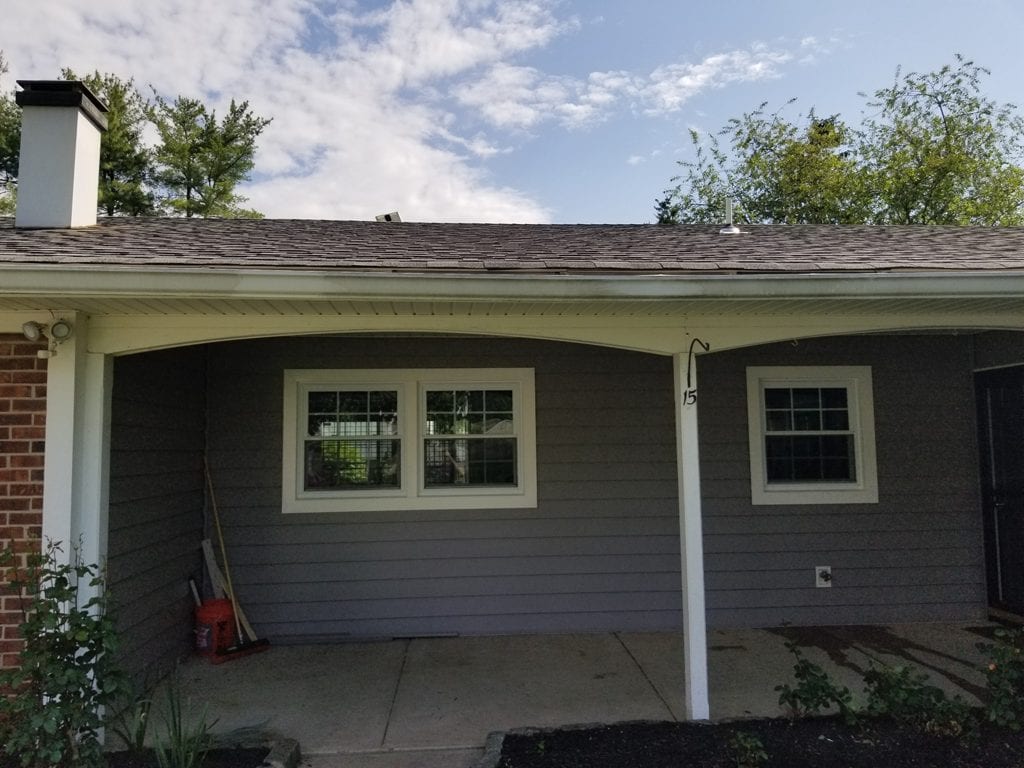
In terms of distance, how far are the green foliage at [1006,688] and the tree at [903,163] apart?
19.4 m

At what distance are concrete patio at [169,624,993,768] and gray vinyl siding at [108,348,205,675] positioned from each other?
0.47m

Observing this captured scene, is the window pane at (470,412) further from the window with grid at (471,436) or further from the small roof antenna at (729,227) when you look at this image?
the small roof antenna at (729,227)

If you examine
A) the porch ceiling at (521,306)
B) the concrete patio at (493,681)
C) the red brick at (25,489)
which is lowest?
the concrete patio at (493,681)

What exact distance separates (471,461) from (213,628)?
2354 millimetres

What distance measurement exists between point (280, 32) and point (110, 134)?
11.0 meters

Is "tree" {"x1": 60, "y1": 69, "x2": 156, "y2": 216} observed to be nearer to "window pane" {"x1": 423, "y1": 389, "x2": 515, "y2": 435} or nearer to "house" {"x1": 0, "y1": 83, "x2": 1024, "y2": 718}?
"house" {"x1": 0, "y1": 83, "x2": 1024, "y2": 718}

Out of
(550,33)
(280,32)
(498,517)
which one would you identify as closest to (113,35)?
(280,32)

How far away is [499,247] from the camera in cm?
438

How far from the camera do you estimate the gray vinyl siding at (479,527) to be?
547 cm

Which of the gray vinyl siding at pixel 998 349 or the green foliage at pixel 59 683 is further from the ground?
the gray vinyl siding at pixel 998 349

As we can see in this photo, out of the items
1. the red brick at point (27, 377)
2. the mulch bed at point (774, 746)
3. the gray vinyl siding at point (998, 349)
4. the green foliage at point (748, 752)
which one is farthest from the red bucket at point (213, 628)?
the gray vinyl siding at point (998, 349)

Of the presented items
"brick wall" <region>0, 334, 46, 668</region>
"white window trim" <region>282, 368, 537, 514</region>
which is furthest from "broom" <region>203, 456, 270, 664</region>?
"brick wall" <region>0, 334, 46, 668</region>

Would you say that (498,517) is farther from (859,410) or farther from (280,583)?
(859,410)

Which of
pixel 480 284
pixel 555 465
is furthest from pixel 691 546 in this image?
pixel 555 465
